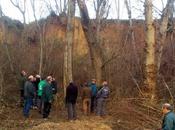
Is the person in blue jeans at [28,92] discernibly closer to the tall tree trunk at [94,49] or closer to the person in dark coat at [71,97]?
the person in dark coat at [71,97]

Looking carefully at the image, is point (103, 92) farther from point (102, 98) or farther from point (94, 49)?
point (94, 49)

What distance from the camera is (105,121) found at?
22.1 m

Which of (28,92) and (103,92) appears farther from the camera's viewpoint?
(103,92)

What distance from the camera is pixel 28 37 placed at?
45.1 m

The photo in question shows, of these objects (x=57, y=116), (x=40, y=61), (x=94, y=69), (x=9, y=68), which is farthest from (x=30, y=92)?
(x=40, y=61)

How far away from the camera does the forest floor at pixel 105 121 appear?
20188 mm

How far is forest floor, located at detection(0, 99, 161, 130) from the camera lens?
66.2ft

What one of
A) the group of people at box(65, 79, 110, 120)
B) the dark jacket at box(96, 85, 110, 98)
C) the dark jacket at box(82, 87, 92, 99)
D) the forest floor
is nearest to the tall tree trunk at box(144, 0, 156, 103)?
the forest floor

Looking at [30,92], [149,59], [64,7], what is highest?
[64,7]

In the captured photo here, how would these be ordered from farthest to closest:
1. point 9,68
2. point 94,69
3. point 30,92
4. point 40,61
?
point 40,61 → point 9,68 → point 94,69 → point 30,92

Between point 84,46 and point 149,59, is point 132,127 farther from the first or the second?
point 84,46

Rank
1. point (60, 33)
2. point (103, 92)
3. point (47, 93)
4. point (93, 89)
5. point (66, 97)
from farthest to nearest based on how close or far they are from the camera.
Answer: point (60, 33)
point (93, 89)
point (103, 92)
point (66, 97)
point (47, 93)

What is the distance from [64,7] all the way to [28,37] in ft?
15.2

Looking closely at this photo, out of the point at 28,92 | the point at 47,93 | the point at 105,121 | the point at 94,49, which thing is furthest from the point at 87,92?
the point at 94,49
